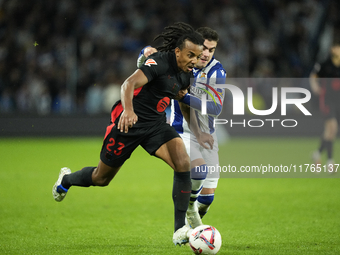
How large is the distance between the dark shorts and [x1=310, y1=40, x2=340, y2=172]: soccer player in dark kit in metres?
6.55

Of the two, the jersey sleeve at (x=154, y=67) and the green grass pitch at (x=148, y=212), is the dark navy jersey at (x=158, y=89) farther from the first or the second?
the green grass pitch at (x=148, y=212)

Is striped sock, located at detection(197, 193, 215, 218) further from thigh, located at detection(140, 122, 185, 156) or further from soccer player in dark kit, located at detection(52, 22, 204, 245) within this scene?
thigh, located at detection(140, 122, 185, 156)

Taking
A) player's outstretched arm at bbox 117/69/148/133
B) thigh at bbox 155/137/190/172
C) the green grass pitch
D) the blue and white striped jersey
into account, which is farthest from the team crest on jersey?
the green grass pitch

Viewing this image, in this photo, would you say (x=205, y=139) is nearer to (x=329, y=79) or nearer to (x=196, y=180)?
(x=196, y=180)

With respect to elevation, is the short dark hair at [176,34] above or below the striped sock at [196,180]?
above

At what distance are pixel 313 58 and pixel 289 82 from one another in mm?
1610

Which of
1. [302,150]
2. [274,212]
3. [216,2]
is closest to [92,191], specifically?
[274,212]

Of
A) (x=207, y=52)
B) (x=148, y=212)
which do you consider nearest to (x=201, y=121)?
(x=207, y=52)

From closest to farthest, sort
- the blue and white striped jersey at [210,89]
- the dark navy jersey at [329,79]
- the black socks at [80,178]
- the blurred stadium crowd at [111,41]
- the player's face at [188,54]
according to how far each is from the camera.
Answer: the player's face at [188,54] → the black socks at [80,178] → the blue and white striped jersey at [210,89] → the dark navy jersey at [329,79] → the blurred stadium crowd at [111,41]

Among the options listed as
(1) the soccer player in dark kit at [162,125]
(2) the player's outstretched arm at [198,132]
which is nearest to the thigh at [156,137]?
(1) the soccer player in dark kit at [162,125]

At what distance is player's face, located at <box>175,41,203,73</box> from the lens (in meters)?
4.62

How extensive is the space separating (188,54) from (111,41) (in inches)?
586

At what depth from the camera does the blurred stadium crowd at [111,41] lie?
1723 cm

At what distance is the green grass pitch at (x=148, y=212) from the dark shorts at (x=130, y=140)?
35.3 inches
